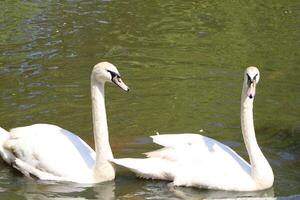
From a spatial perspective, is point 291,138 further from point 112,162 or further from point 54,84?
point 54,84

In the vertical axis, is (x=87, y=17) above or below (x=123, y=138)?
above

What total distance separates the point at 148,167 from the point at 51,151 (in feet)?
3.38

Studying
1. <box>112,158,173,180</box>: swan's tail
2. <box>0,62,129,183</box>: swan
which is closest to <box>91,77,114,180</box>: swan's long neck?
<box>0,62,129,183</box>: swan

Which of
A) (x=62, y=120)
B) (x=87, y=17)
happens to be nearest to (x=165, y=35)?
(x=87, y=17)

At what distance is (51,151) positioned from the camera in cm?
794

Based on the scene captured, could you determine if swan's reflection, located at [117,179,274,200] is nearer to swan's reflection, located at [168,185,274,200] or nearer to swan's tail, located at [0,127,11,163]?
swan's reflection, located at [168,185,274,200]

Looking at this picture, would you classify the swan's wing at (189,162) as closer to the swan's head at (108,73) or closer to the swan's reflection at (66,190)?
the swan's reflection at (66,190)

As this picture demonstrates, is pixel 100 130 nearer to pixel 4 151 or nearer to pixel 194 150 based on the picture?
pixel 194 150

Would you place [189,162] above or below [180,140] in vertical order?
below

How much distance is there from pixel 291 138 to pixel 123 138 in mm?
2032

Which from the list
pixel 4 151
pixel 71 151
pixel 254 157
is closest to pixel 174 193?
pixel 254 157

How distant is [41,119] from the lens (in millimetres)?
9688

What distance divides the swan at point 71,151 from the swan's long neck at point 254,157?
4.21 ft

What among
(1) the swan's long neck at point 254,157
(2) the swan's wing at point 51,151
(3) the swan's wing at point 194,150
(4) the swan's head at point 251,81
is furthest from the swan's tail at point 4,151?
(4) the swan's head at point 251,81
